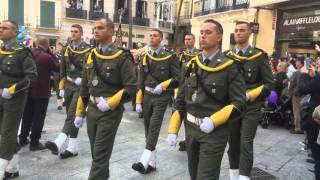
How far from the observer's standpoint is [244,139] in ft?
18.5

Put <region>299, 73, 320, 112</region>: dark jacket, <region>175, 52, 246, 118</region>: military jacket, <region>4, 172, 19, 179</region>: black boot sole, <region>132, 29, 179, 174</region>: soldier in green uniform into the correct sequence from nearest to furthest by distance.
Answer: <region>175, 52, 246, 118</region>: military jacket → <region>4, 172, 19, 179</region>: black boot sole → <region>299, 73, 320, 112</region>: dark jacket → <region>132, 29, 179, 174</region>: soldier in green uniform

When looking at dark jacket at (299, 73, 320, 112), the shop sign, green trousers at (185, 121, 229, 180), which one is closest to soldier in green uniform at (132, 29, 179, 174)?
dark jacket at (299, 73, 320, 112)

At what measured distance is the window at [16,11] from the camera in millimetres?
35000

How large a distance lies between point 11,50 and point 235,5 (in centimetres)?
2627

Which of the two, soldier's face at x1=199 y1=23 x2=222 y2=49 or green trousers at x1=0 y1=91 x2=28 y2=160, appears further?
green trousers at x1=0 y1=91 x2=28 y2=160

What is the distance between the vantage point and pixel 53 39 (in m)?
36.8

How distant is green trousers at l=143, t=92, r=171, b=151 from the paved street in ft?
1.62

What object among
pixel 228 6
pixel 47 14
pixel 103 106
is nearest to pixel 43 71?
pixel 103 106

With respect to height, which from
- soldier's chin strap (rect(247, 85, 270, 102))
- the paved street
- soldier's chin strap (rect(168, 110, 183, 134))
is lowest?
the paved street

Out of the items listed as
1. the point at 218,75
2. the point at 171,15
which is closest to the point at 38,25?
the point at 171,15

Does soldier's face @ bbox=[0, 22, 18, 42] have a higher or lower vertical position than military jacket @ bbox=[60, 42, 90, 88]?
higher

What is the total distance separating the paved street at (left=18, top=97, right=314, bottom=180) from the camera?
6.31m

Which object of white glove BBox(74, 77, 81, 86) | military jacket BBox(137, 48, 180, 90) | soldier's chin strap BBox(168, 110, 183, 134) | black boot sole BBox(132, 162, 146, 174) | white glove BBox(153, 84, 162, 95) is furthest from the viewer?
white glove BBox(74, 77, 81, 86)

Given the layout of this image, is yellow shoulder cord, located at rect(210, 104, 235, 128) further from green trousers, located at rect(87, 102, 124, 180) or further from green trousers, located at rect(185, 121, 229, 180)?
green trousers, located at rect(87, 102, 124, 180)
